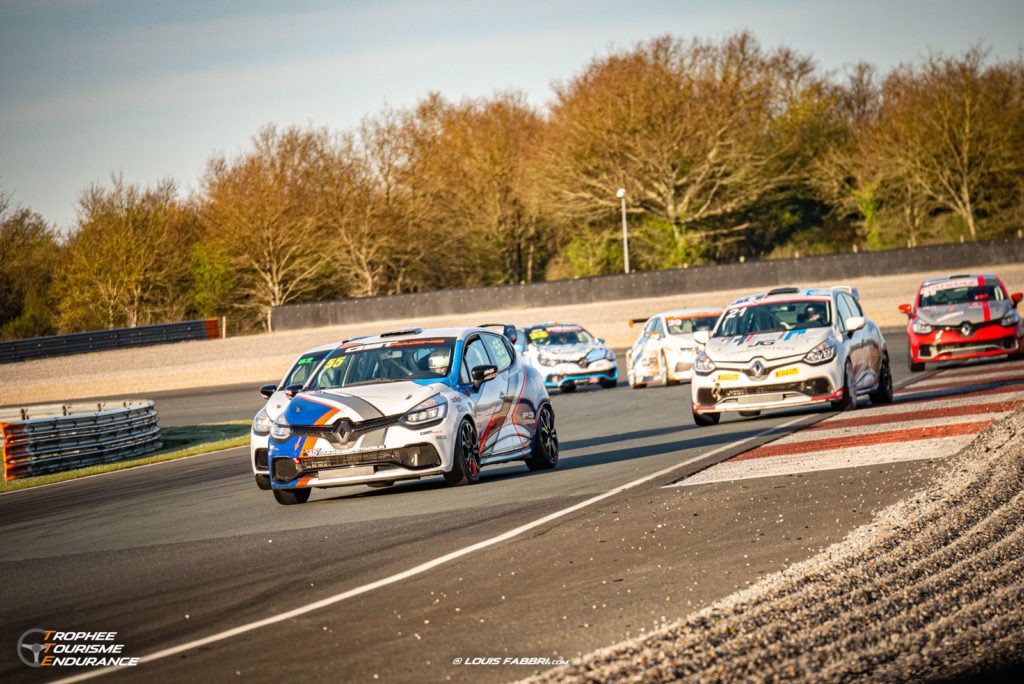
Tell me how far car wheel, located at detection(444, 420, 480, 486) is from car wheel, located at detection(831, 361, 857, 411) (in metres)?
5.96

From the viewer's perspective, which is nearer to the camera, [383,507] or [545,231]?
[383,507]

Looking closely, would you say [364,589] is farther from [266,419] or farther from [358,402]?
[266,419]

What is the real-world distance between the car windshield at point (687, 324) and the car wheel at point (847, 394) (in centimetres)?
966

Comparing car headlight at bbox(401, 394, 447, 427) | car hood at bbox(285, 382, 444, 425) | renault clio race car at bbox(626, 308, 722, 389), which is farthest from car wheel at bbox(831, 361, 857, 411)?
renault clio race car at bbox(626, 308, 722, 389)

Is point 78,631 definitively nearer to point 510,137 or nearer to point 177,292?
point 177,292

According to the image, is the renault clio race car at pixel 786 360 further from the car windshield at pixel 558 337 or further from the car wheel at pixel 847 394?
the car windshield at pixel 558 337

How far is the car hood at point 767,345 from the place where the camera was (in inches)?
662

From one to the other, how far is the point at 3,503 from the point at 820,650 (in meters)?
13.8

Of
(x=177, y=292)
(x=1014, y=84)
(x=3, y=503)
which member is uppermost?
(x=1014, y=84)

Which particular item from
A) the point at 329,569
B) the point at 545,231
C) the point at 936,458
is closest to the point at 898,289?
the point at 545,231

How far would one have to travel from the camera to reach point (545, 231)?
250 feet

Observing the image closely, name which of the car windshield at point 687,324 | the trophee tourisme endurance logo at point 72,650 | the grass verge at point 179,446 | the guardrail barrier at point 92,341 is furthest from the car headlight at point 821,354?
the guardrail barrier at point 92,341

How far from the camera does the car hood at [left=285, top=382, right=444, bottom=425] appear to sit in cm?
1247

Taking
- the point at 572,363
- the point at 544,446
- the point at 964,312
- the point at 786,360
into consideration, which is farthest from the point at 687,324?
the point at 544,446
